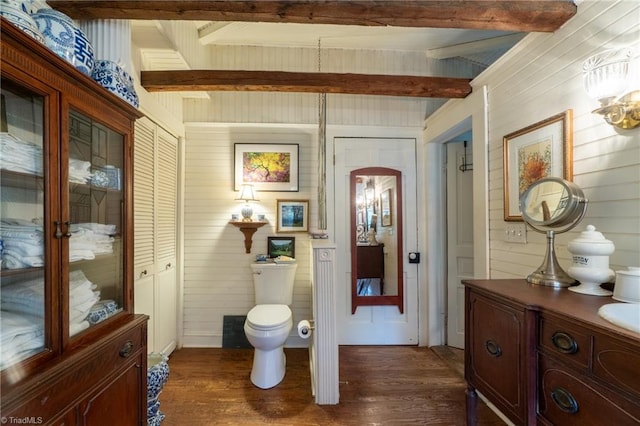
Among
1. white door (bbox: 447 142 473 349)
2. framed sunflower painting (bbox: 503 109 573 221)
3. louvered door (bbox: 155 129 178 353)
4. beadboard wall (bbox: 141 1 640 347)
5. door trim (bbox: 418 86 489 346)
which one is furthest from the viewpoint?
beadboard wall (bbox: 141 1 640 347)

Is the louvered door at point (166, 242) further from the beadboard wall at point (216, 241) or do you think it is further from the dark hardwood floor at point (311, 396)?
the dark hardwood floor at point (311, 396)

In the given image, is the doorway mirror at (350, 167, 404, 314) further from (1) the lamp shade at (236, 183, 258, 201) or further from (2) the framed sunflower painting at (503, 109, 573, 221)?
(2) the framed sunflower painting at (503, 109, 573, 221)

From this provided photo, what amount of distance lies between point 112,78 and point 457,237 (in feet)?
9.70

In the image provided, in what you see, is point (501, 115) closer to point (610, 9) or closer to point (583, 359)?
point (610, 9)

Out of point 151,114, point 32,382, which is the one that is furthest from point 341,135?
point 32,382

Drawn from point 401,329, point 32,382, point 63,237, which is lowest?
point 401,329

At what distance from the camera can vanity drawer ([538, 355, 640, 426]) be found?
0.77m

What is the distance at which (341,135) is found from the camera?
293 centimetres

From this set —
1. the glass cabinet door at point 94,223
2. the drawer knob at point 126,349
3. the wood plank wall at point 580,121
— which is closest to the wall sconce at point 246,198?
the glass cabinet door at point 94,223

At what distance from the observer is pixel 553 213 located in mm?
1315

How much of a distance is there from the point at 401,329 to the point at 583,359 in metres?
2.17

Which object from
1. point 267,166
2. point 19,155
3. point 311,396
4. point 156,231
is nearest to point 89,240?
point 19,155

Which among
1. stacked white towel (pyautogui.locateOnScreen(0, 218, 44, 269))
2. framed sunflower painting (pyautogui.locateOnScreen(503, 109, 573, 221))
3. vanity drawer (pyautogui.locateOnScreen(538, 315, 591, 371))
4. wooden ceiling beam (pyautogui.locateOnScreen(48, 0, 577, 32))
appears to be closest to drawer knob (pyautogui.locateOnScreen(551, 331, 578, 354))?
vanity drawer (pyautogui.locateOnScreen(538, 315, 591, 371))

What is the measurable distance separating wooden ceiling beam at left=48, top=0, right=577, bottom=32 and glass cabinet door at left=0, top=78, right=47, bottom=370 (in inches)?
35.0
